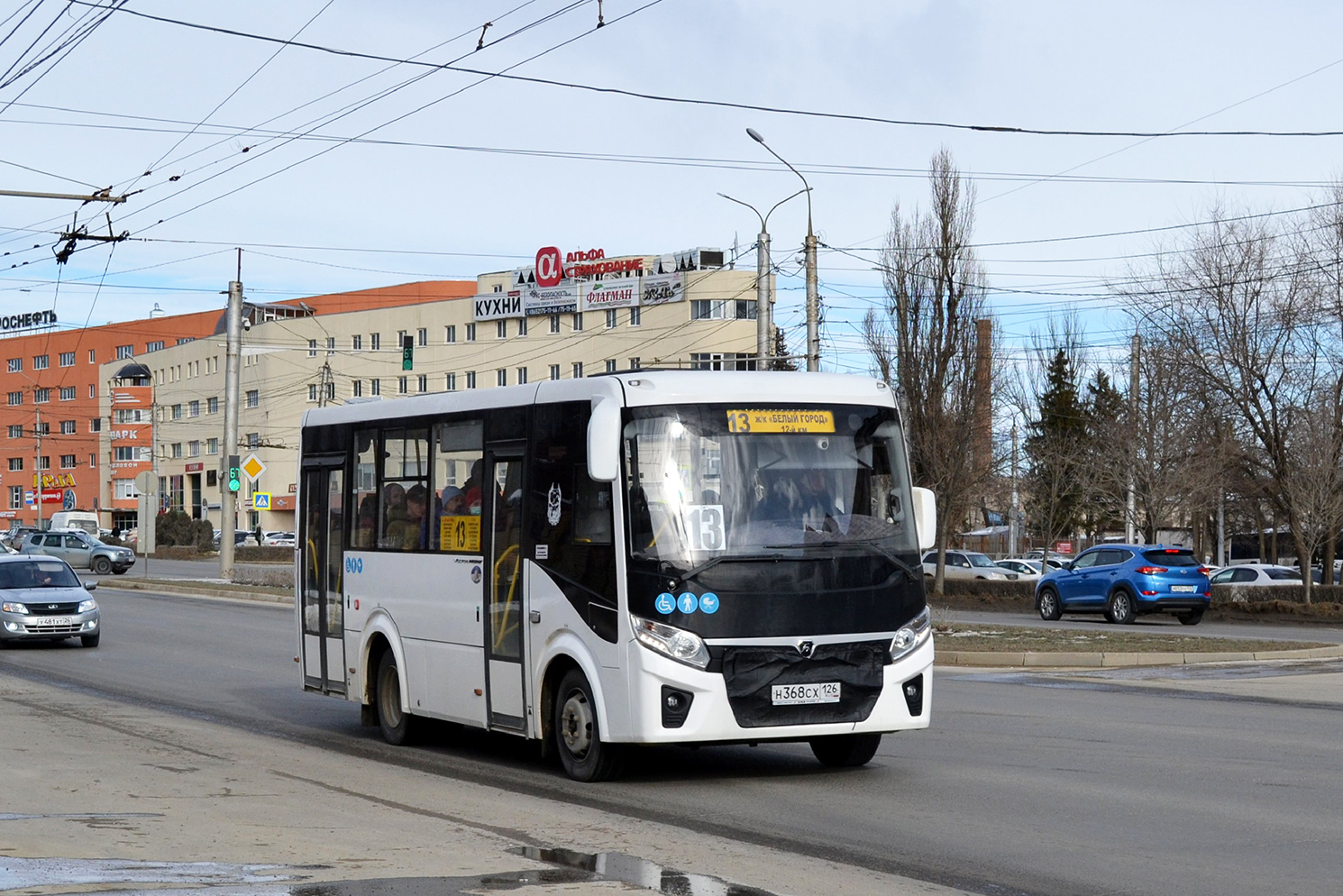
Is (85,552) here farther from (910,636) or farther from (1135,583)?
(910,636)

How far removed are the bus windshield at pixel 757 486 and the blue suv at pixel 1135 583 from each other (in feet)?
71.6

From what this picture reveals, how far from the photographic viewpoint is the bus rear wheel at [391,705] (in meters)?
13.2

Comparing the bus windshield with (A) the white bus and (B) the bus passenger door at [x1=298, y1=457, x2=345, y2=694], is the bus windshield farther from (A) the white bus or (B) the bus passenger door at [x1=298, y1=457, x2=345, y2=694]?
(B) the bus passenger door at [x1=298, y1=457, x2=345, y2=694]

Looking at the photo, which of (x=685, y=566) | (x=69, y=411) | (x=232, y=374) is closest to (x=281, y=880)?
(x=685, y=566)

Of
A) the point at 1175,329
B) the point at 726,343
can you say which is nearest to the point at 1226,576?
the point at 1175,329

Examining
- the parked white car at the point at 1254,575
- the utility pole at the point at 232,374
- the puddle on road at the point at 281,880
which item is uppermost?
the utility pole at the point at 232,374

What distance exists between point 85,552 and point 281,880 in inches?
2215

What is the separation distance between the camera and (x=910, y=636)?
10789mm

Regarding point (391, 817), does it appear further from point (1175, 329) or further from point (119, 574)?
point (119, 574)

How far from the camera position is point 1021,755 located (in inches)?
475

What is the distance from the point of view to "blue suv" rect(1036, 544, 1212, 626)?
102ft

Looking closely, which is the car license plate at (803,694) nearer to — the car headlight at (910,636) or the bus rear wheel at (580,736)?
the car headlight at (910,636)

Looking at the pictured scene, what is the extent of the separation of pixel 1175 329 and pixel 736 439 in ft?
102

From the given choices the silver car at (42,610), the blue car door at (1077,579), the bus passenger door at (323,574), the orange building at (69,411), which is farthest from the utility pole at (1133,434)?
the orange building at (69,411)
